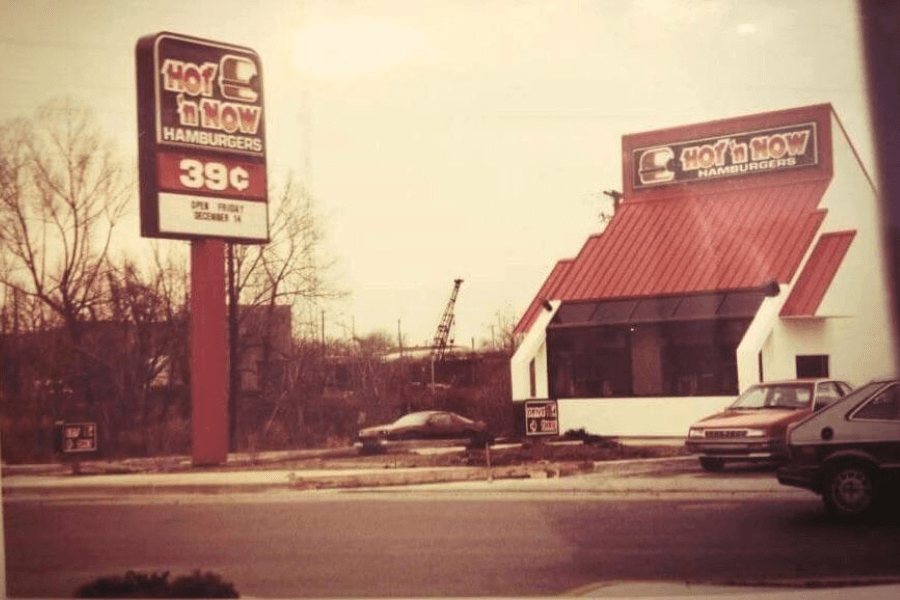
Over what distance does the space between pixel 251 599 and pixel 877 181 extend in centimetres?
528

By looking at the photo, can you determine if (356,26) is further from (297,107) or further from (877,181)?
(877,181)

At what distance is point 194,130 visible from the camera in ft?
29.1

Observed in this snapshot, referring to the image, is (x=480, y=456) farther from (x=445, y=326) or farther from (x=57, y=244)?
(x=57, y=244)

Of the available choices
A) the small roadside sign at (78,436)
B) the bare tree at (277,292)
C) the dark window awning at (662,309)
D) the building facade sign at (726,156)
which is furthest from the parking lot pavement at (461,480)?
the building facade sign at (726,156)

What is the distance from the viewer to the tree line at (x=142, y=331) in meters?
8.91

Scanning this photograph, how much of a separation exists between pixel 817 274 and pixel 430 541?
3.29m

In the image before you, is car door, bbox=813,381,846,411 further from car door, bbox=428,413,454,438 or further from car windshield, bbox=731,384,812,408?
car door, bbox=428,413,454,438

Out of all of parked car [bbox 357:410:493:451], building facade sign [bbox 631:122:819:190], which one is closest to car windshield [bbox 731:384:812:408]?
building facade sign [bbox 631:122:819:190]

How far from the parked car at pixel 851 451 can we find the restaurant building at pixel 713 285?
21 centimetres

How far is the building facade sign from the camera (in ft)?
27.8

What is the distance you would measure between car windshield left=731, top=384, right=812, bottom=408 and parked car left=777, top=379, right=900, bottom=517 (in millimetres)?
161

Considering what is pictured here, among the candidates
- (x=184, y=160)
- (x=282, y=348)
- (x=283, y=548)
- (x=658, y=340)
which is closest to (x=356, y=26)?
(x=184, y=160)

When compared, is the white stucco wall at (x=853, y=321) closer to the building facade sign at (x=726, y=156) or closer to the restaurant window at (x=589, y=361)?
the building facade sign at (x=726, y=156)

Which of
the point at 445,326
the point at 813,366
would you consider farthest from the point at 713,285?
the point at 445,326
